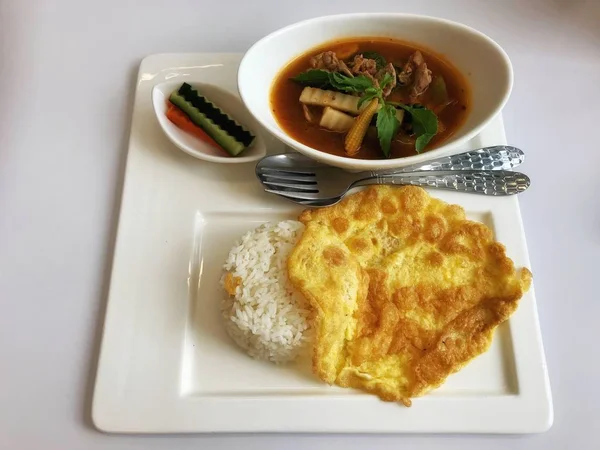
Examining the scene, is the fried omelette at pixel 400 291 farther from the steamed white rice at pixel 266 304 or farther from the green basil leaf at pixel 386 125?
the green basil leaf at pixel 386 125

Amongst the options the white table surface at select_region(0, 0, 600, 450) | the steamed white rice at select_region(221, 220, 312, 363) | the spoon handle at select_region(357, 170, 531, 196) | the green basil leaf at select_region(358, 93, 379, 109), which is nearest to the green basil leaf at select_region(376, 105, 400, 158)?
the green basil leaf at select_region(358, 93, 379, 109)

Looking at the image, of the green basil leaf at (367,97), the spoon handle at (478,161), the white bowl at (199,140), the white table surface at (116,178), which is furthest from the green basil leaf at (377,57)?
the white table surface at (116,178)

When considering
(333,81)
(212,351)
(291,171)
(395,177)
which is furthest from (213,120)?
(212,351)

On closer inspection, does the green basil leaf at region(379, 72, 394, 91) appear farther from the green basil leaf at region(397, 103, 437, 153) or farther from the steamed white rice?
the steamed white rice

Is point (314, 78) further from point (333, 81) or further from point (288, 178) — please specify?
point (288, 178)

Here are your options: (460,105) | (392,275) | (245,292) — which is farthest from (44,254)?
(460,105)

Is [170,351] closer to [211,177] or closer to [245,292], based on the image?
[245,292]
